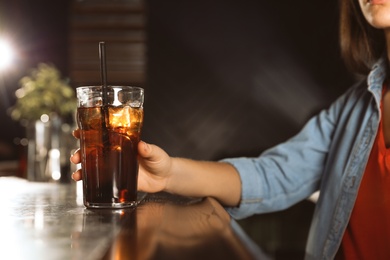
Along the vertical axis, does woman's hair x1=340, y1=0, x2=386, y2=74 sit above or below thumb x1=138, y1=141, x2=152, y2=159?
above

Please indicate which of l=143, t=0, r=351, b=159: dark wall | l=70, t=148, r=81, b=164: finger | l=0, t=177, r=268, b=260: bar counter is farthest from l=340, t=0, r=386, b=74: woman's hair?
l=143, t=0, r=351, b=159: dark wall

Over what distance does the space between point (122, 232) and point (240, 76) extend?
135 inches

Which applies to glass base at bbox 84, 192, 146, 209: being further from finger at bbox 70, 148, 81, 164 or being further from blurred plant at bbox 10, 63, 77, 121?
blurred plant at bbox 10, 63, 77, 121

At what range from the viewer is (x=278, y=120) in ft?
13.4

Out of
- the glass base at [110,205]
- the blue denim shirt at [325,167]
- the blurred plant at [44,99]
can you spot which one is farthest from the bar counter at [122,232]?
the blurred plant at [44,99]

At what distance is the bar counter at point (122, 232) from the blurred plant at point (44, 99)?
3.02ft

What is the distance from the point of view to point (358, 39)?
1.80 metres

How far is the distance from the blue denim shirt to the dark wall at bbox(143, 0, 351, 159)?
2368mm

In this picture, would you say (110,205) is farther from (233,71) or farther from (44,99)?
(233,71)

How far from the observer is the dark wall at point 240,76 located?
4.07m

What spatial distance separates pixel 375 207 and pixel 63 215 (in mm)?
886

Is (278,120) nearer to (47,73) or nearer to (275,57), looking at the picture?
(275,57)

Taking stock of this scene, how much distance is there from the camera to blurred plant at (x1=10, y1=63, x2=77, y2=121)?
2.00 m

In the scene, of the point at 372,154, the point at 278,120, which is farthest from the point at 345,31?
the point at 278,120
